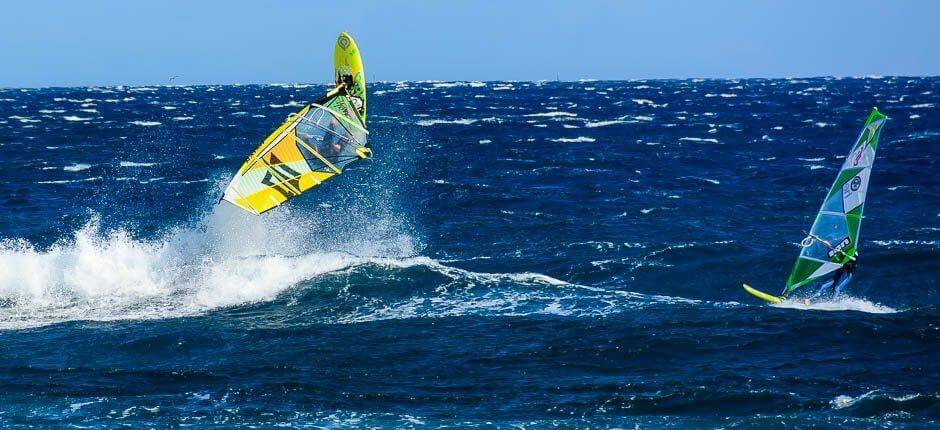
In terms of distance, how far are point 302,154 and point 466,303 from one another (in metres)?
4.50

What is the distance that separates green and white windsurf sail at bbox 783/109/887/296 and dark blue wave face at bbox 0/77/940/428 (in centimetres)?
79

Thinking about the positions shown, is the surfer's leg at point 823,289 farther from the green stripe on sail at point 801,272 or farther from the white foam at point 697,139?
the white foam at point 697,139

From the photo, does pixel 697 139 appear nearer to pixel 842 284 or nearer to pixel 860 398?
pixel 842 284

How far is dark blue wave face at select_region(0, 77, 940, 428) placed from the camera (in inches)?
542

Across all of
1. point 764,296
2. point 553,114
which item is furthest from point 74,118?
point 764,296

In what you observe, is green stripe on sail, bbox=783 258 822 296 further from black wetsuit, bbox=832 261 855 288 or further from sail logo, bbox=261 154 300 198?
sail logo, bbox=261 154 300 198

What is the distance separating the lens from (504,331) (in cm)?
1733

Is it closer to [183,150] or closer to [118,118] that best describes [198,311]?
[183,150]

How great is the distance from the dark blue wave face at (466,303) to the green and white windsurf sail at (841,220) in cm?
79

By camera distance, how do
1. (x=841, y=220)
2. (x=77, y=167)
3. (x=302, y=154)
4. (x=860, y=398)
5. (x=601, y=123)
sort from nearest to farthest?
(x=860, y=398)
(x=841, y=220)
(x=302, y=154)
(x=77, y=167)
(x=601, y=123)

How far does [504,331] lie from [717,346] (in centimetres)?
351

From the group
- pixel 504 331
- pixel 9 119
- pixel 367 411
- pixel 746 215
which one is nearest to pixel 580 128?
pixel 746 215

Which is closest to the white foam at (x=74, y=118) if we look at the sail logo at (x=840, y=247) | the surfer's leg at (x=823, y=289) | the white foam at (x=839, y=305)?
the white foam at (x=839, y=305)

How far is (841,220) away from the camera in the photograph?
18422 millimetres
